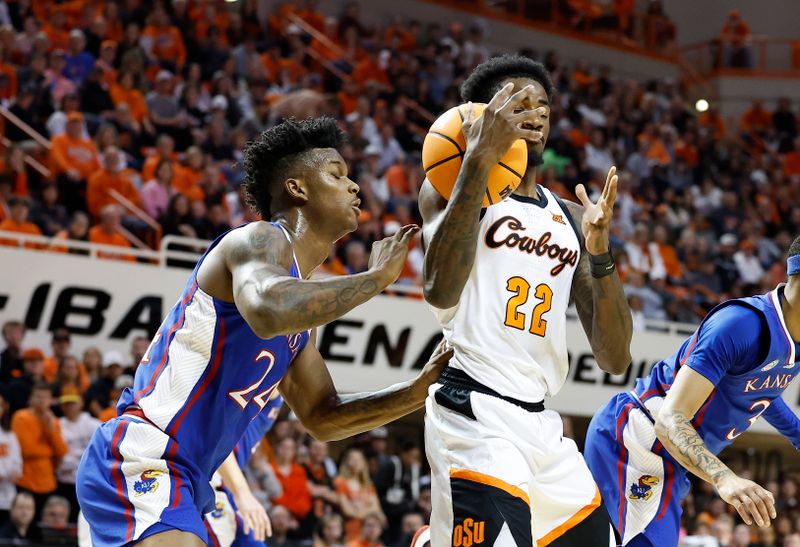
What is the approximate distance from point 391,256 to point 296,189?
65 centimetres

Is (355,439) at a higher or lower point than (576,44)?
lower

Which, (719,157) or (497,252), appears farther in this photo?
(719,157)

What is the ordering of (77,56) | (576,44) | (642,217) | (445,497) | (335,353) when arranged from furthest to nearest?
(576,44) → (642,217) → (77,56) → (335,353) → (445,497)

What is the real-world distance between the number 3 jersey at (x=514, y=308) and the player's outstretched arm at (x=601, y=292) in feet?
0.47

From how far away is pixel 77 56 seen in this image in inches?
527

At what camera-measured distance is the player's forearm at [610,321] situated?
4328mm

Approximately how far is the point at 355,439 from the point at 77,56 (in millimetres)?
5480

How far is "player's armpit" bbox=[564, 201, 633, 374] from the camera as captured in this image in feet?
14.2

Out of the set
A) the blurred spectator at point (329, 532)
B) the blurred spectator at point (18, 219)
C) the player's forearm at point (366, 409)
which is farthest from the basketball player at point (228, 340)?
the blurred spectator at point (18, 219)

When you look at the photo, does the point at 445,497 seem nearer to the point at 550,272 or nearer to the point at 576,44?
the point at 550,272

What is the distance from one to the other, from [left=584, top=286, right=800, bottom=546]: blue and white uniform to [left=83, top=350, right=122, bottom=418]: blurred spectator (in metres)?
5.42

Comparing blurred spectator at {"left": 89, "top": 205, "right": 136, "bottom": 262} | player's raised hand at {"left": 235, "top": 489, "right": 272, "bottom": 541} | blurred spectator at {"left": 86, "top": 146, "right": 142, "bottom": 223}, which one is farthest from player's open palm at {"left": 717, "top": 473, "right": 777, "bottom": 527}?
blurred spectator at {"left": 86, "top": 146, "right": 142, "bottom": 223}

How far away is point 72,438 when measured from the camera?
375 inches

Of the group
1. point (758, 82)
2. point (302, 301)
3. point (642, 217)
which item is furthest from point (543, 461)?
point (758, 82)
